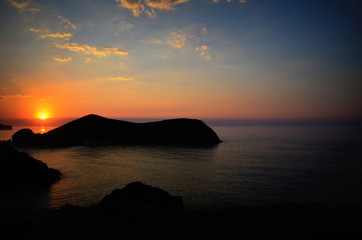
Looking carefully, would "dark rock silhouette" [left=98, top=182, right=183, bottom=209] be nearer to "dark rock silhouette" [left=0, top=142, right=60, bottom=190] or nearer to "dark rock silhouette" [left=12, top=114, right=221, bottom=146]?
"dark rock silhouette" [left=0, top=142, right=60, bottom=190]

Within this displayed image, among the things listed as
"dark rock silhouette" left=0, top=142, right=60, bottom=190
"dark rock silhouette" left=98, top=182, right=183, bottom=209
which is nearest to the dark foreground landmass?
"dark rock silhouette" left=98, top=182, right=183, bottom=209

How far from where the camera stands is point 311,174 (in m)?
42.1

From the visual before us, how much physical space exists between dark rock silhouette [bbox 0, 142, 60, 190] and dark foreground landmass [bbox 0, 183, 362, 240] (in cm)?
2407

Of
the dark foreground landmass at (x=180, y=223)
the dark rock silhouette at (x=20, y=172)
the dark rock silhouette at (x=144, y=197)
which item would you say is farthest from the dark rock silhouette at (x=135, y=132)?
the dark foreground landmass at (x=180, y=223)

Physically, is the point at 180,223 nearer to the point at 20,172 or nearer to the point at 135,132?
the point at 20,172

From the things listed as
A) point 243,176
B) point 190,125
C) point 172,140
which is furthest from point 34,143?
point 243,176

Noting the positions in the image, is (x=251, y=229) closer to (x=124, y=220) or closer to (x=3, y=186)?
(x=124, y=220)

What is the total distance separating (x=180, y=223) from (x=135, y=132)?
444ft

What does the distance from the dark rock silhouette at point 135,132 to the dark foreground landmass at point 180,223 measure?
11875cm

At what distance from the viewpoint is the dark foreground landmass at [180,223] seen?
33.7ft

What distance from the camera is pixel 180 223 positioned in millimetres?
11906

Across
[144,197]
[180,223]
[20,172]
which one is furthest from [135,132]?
[180,223]

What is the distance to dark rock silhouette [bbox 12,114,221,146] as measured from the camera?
13438 cm

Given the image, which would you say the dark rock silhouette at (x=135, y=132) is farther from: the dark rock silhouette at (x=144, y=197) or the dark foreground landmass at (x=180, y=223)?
the dark foreground landmass at (x=180, y=223)
